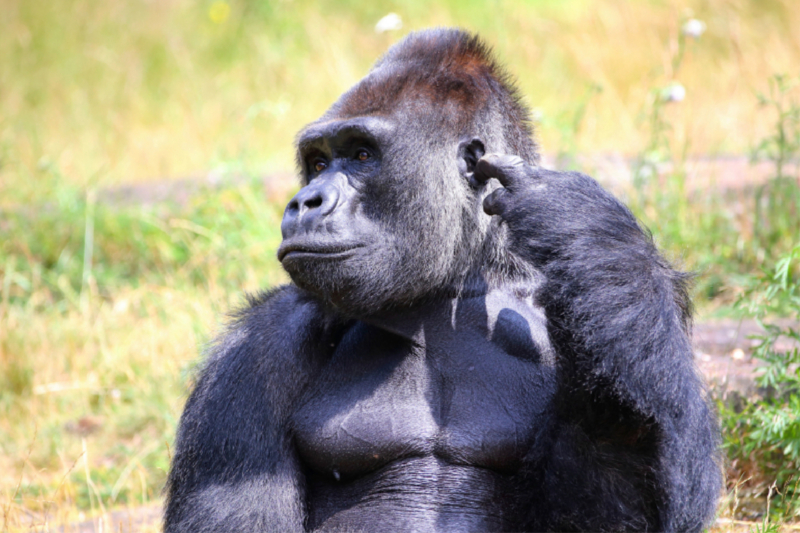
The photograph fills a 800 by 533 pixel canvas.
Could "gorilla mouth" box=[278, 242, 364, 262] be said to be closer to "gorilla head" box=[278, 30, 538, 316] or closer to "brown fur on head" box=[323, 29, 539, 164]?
"gorilla head" box=[278, 30, 538, 316]

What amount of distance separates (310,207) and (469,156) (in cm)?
67

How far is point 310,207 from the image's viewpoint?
9.57 ft

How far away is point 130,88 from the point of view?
42.7ft

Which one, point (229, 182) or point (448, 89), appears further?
point (229, 182)

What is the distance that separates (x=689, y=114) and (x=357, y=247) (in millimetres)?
7076

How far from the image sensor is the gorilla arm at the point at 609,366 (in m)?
2.55

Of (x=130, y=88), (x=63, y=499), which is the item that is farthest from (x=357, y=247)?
(x=130, y=88)

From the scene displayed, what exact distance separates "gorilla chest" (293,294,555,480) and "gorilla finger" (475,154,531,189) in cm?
53

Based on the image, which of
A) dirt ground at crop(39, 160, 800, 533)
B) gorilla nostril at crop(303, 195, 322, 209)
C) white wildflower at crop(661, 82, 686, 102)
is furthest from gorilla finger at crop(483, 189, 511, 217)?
white wildflower at crop(661, 82, 686, 102)

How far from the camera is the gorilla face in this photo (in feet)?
9.41

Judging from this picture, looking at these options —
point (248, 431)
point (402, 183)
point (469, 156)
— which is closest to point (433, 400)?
point (248, 431)

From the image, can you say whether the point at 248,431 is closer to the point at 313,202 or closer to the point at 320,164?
the point at 313,202

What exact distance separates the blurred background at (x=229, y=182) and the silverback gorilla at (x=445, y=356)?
0.71 meters

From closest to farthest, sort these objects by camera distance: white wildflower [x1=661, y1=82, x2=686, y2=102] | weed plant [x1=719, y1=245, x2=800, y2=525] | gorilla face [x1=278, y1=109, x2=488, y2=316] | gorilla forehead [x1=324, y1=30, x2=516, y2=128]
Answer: gorilla face [x1=278, y1=109, x2=488, y2=316]
gorilla forehead [x1=324, y1=30, x2=516, y2=128]
weed plant [x1=719, y1=245, x2=800, y2=525]
white wildflower [x1=661, y1=82, x2=686, y2=102]
